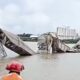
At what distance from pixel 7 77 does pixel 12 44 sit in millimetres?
37415

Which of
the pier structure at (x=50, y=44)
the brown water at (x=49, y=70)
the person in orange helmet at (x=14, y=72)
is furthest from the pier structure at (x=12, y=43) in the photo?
the person in orange helmet at (x=14, y=72)

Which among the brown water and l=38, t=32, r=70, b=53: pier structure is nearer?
the brown water

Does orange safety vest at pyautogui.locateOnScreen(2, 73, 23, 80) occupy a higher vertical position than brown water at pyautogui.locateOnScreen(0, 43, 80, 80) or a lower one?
higher

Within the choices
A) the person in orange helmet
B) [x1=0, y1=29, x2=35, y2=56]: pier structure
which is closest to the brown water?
[x1=0, y1=29, x2=35, y2=56]: pier structure

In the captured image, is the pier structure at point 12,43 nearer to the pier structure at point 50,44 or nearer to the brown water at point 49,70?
the brown water at point 49,70

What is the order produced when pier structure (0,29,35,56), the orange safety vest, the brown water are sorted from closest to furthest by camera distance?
1. the orange safety vest
2. the brown water
3. pier structure (0,29,35,56)

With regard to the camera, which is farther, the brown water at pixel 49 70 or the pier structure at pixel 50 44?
the pier structure at pixel 50 44

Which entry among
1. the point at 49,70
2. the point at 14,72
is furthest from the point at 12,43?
the point at 14,72

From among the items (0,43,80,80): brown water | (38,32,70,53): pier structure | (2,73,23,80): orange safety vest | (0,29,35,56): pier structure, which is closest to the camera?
(2,73,23,80): orange safety vest

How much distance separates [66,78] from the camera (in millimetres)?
21016

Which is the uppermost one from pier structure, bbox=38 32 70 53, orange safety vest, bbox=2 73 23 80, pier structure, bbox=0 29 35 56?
orange safety vest, bbox=2 73 23 80

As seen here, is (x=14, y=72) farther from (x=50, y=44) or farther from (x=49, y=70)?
(x=50, y=44)

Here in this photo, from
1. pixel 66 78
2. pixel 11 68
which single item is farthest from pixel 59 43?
pixel 11 68

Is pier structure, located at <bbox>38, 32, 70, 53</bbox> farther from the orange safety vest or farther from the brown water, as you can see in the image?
the orange safety vest
